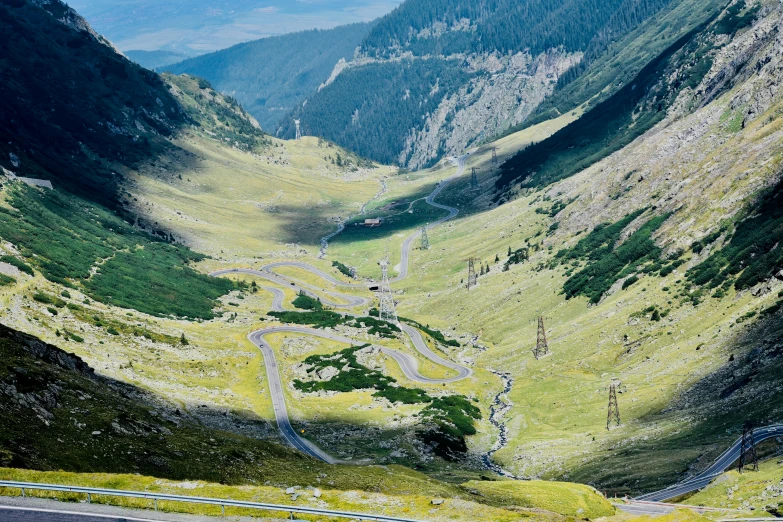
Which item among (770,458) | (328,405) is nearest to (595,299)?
(328,405)

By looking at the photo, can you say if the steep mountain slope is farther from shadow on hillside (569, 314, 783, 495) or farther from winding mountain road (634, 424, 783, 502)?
winding mountain road (634, 424, 783, 502)

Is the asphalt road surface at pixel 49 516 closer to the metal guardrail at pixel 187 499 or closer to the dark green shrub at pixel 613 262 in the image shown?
the metal guardrail at pixel 187 499

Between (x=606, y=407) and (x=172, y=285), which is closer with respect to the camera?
(x=606, y=407)

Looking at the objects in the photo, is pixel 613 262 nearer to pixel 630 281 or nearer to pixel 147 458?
pixel 630 281

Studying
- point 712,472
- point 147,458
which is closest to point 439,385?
point 712,472

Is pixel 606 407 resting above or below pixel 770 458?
above

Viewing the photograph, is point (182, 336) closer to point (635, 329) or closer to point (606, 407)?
point (606, 407)
